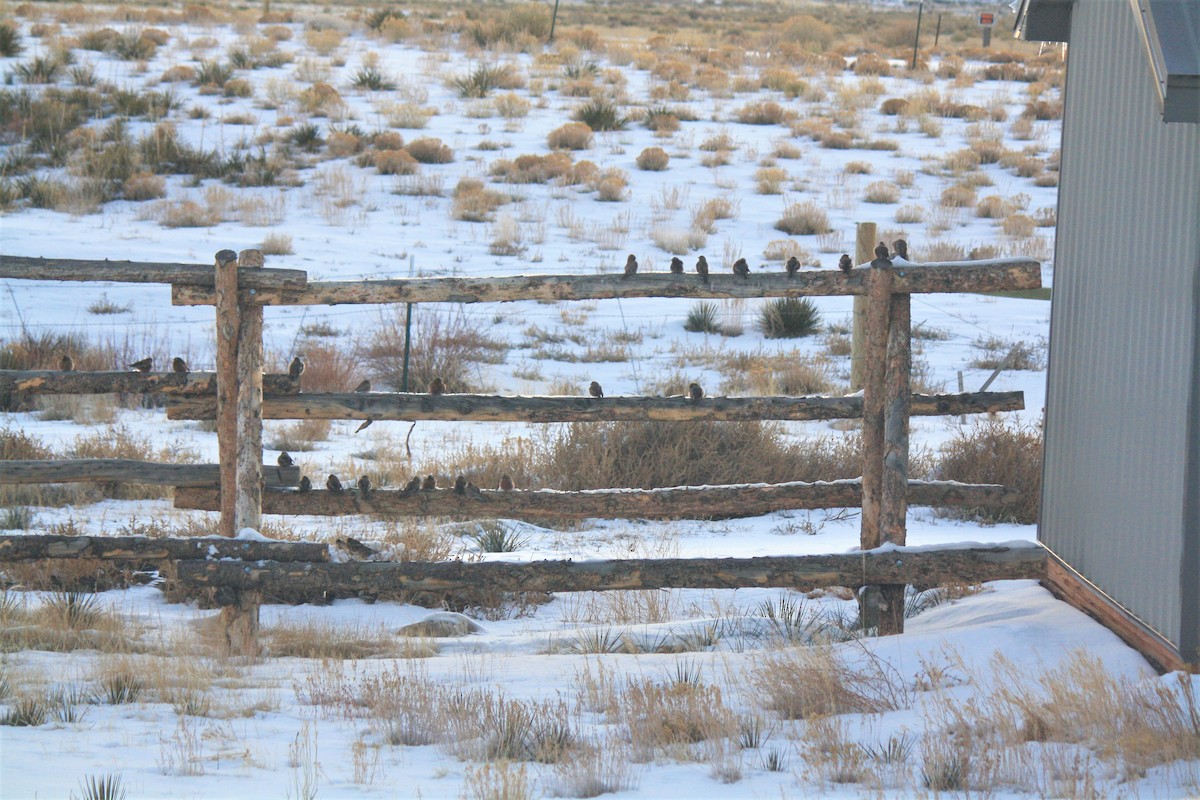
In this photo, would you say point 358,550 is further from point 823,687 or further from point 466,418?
point 823,687


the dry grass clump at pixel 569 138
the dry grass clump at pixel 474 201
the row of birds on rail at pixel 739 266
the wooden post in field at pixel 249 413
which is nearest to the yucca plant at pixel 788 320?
the dry grass clump at pixel 474 201

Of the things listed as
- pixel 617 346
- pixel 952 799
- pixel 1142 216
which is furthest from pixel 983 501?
pixel 617 346

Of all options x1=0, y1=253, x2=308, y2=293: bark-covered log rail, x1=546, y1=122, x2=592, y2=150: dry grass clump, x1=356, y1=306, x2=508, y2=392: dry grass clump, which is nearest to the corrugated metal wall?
x1=0, y1=253, x2=308, y2=293: bark-covered log rail

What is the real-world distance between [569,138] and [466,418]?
1450 centimetres

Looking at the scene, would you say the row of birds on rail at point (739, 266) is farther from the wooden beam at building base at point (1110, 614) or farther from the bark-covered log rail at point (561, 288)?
the wooden beam at building base at point (1110, 614)

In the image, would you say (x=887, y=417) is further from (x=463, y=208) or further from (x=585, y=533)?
(x=463, y=208)

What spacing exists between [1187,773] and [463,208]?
46.2ft

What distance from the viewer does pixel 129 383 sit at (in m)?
6.06

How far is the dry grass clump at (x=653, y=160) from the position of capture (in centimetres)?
1911

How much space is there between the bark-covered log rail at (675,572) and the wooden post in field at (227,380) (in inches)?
21.1

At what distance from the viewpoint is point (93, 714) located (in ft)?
14.2

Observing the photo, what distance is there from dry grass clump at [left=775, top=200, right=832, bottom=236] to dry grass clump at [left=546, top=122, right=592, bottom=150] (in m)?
4.54

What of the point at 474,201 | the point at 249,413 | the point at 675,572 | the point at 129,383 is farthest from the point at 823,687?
the point at 474,201

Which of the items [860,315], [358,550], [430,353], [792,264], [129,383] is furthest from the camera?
[430,353]
